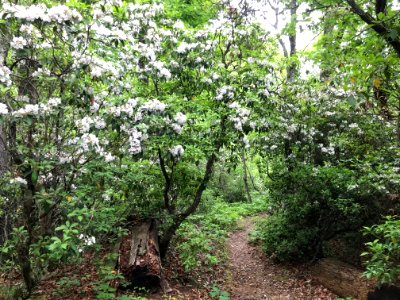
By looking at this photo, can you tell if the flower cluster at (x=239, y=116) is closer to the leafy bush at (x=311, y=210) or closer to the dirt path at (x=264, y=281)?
the leafy bush at (x=311, y=210)

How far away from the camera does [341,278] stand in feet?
20.4

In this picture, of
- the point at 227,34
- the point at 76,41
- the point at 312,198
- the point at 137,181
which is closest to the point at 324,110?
the point at 312,198

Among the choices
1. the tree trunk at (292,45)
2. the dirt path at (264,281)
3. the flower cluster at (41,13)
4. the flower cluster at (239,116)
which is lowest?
the dirt path at (264,281)

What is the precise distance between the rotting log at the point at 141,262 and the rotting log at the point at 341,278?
315 centimetres

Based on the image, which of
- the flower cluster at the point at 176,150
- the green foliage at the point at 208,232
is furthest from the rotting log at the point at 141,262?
the flower cluster at the point at 176,150

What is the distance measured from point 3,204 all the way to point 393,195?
6.54 m

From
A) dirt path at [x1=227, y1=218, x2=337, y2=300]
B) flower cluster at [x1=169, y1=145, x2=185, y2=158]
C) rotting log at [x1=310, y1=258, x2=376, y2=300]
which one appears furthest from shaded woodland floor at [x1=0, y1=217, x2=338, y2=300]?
flower cluster at [x1=169, y1=145, x2=185, y2=158]

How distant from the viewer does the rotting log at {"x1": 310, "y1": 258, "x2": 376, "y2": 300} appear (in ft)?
18.6

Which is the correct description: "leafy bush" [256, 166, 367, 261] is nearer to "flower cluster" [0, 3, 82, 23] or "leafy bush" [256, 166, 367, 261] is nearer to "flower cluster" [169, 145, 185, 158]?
"flower cluster" [169, 145, 185, 158]

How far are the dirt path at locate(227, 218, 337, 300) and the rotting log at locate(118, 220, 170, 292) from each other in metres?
1.62

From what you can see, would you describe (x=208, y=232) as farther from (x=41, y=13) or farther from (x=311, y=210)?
(x=41, y=13)

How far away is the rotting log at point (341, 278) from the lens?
5.66 m

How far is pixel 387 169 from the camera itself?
6.00 m

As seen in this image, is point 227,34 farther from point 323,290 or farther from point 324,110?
point 323,290
